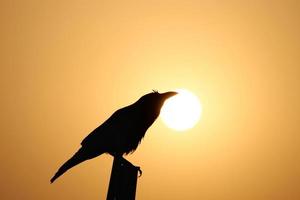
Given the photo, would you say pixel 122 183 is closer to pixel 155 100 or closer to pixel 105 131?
pixel 105 131

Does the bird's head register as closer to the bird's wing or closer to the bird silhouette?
the bird silhouette

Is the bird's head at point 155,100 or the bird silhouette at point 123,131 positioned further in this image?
the bird's head at point 155,100

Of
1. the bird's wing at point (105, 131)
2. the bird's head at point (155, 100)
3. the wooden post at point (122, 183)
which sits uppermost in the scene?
the bird's head at point (155, 100)

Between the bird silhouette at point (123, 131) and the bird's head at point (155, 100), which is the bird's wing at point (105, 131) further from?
the bird's head at point (155, 100)

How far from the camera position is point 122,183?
4848mm

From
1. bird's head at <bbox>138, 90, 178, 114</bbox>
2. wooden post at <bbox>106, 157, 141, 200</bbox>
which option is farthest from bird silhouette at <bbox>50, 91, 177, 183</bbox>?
wooden post at <bbox>106, 157, 141, 200</bbox>

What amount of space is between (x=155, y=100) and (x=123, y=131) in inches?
39.0

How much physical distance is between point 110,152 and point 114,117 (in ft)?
2.20

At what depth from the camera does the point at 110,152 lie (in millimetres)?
7047

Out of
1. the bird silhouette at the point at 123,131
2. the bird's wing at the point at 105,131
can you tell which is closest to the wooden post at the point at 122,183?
the bird silhouette at the point at 123,131

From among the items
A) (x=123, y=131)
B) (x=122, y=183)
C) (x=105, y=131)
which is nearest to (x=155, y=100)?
(x=123, y=131)

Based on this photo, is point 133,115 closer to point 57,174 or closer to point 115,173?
point 57,174

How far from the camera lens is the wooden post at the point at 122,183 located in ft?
15.6

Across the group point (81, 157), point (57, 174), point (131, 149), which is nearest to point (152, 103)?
point (131, 149)
